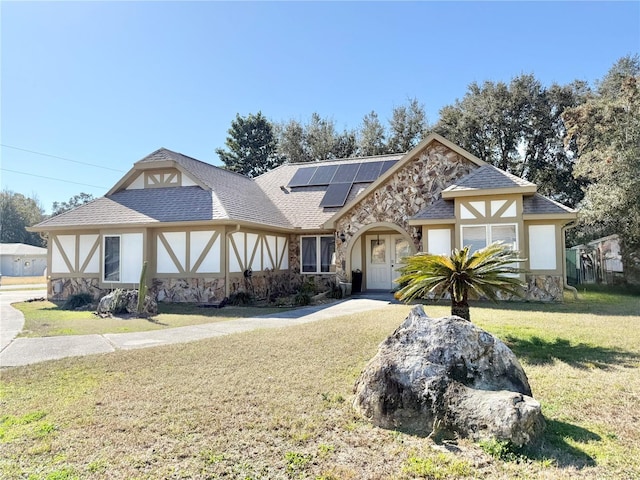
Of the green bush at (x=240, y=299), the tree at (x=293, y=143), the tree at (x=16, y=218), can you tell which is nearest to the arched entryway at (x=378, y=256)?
the green bush at (x=240, y=299)

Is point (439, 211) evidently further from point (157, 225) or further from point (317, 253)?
point (157, 225)

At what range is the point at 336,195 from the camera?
63.6ft

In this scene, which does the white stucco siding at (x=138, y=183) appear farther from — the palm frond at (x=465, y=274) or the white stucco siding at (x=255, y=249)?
the palm frond at (x=465, y=274)

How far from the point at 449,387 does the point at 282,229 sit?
13.5m

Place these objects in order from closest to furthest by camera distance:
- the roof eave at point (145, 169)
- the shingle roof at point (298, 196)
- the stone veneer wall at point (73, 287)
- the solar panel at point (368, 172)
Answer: the stone veneer wall at point (73, 287) → the roof eave at point (145, 169) → the shingle roof at point (298, 196) → the solar panel at point (368, 172)

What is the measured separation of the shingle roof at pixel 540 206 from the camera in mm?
12703

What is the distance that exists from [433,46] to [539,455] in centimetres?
1421

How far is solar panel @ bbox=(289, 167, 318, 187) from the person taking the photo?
21.3 metres

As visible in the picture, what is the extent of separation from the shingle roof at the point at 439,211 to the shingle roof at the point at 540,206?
7.42ft

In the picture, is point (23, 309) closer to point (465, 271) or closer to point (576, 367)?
point (465, 271)

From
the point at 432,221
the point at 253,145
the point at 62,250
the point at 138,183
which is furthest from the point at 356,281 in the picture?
the point at 253,145

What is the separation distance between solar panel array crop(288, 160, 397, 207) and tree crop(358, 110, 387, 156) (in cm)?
1170

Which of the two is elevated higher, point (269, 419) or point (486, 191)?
point (486, 191)

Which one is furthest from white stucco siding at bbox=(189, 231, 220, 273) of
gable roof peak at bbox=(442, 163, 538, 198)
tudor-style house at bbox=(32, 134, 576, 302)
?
gable roof peak at bbox=(442, 163, 538, 198)
